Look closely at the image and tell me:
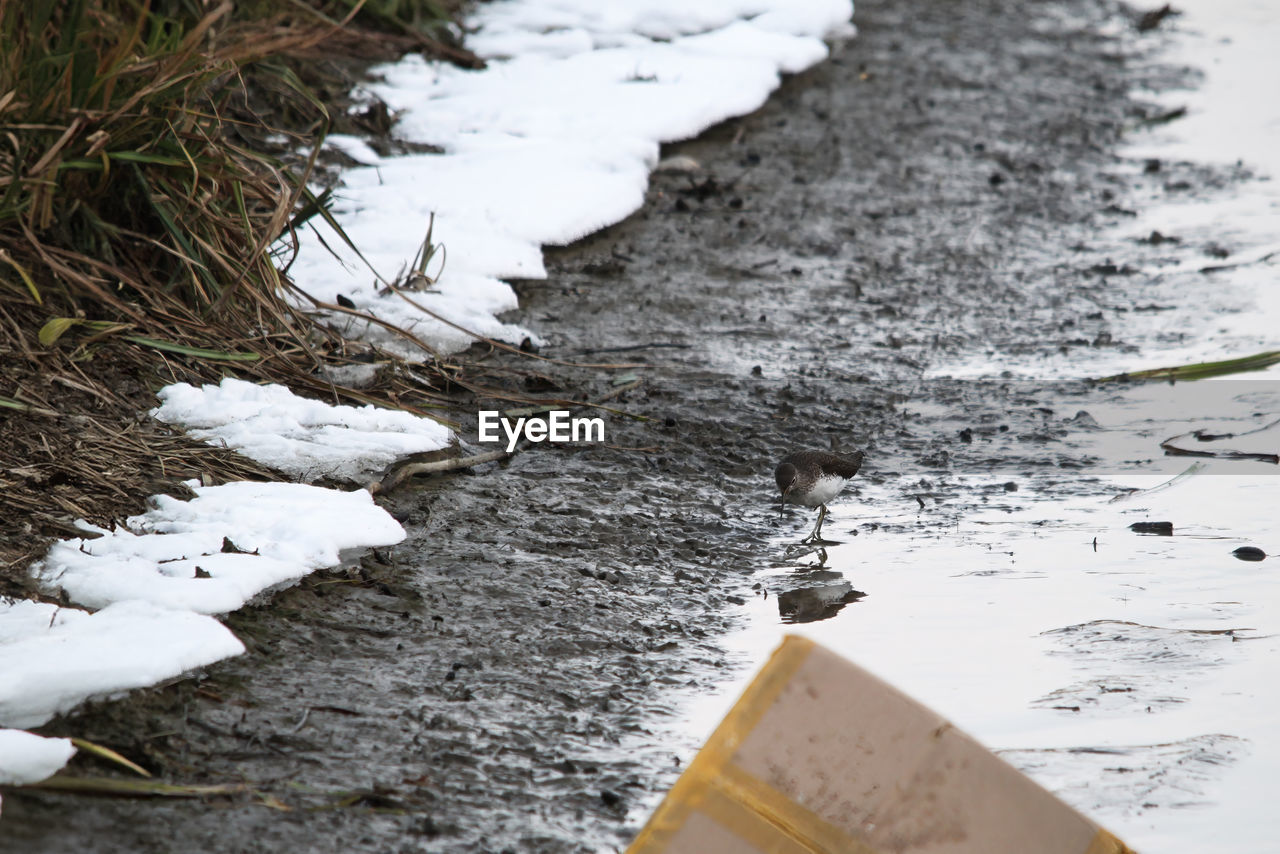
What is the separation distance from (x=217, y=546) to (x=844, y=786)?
1677mm

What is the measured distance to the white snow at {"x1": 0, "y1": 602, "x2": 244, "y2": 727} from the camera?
2.29 metres

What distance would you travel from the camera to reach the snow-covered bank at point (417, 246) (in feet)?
8.33

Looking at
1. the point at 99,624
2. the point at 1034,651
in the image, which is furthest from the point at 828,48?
the point at 99,624

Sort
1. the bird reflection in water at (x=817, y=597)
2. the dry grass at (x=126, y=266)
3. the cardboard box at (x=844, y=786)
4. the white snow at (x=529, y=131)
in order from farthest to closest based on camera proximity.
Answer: the white snow at (x=529, y=131)
the dry grass at (x=126, y=266)
the bird reflection in water at (x=817, y=597)
the cardboard box at (x=844, y=786)

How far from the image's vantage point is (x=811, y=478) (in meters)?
3.46

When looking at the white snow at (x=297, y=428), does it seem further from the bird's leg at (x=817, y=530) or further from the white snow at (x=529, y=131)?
the bird's leg at (x=817, y=530)

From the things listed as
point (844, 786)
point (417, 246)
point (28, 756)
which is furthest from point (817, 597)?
point (417, 246)

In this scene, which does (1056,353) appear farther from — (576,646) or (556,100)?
(556,100)

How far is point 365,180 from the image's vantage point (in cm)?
585

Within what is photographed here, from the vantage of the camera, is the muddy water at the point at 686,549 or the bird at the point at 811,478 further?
the bird at the point at 811,478

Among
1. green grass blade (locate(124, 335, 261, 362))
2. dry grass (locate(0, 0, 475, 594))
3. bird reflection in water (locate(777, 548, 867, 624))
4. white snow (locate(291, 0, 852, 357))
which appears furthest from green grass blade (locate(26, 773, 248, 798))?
white snow (locate(291, 0, 852, 357))

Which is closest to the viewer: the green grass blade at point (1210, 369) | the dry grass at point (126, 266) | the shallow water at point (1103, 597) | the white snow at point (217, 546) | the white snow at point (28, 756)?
the white snow at point (28, 756)

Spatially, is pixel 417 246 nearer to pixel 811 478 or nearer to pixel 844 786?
pixel 811 478

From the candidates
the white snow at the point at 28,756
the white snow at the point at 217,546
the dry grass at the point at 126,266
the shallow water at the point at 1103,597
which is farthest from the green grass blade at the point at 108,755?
the shallow water at the point at 1103,597
